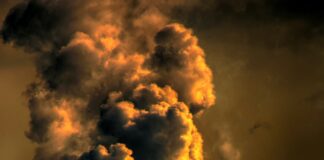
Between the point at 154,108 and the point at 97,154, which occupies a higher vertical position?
the point at 154,108

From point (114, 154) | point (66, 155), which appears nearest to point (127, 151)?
point (114, 154)

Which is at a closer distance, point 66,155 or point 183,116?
point 183,116

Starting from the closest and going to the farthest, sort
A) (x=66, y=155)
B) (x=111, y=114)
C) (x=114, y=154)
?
(x=114, y=154) < (x=111, y=114) < (x=66, y=155)

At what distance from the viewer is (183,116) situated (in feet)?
488

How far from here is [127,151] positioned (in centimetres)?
14262

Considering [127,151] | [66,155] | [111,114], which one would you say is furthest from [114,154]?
[66,155]

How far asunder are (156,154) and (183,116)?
10.4 meters

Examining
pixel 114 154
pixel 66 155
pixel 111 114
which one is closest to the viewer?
pixel 114 154

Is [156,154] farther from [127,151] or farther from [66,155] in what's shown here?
[66,155]

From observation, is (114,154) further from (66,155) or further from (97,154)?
(66,155)

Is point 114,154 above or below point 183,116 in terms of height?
below

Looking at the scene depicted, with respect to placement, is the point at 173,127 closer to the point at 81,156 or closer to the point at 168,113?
the point at 168,113

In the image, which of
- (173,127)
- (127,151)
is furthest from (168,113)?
(127,151)

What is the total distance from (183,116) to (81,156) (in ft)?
81.3
